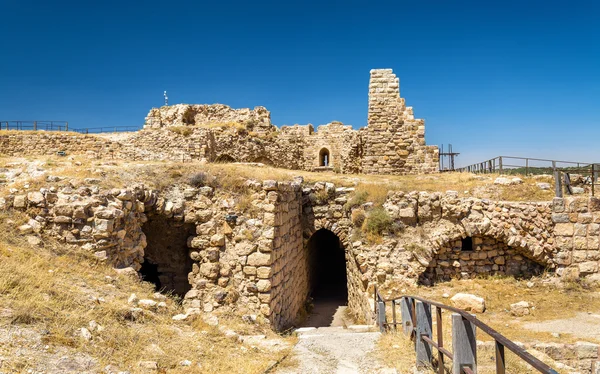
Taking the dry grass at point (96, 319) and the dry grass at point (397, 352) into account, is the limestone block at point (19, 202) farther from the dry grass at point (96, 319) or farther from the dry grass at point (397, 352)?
A: the dry grass at point (397, 352)

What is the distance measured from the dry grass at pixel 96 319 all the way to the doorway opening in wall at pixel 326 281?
6.35m

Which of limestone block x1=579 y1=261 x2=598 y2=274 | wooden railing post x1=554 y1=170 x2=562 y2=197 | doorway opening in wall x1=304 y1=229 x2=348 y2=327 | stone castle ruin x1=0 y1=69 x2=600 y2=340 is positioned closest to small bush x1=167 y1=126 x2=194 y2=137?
doorway opening in wall x1=304 y1=229 x2=348 y2=327

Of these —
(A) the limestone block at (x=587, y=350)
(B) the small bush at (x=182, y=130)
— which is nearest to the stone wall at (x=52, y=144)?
(B) the small bush at (x=182, y=130)

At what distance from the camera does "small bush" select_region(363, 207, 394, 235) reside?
11.9 meters

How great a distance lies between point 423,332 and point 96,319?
4610 millimetres

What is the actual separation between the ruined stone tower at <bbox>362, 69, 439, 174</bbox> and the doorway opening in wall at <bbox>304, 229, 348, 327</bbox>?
397 cm

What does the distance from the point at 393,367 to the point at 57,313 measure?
184 inches

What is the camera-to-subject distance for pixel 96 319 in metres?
5.48

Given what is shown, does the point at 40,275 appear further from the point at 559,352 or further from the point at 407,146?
the point at 407,146

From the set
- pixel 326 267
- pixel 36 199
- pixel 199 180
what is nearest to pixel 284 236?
pixel 199 180

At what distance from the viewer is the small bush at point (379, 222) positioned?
11898 mm

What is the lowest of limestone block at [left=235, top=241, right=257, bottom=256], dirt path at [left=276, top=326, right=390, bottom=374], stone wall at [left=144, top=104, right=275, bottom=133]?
dirt path at [left=276, top=326, right=390, bottom=374]

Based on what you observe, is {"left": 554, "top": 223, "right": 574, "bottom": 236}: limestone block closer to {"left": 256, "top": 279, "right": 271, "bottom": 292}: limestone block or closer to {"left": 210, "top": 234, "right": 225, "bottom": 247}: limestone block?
{"left": 256, "top": 279, "right": 271, "bottom": 292}: limestone block

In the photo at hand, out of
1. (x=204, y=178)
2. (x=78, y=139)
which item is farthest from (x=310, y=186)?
(x=78, y=139)
